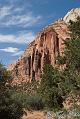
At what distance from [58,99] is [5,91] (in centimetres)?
3217

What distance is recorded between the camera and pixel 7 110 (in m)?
31.9

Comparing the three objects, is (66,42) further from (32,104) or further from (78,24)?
(32,104)

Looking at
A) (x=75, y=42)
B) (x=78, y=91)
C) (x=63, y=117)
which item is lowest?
(x=63, y=117)

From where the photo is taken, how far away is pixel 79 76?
39406 millimetres

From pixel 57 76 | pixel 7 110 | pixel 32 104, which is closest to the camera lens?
pixel 7 110

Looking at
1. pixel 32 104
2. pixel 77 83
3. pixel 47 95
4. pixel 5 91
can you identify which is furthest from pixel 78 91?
pixel 32 104

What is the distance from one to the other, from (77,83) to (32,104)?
41078 millimetres

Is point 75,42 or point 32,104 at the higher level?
point 75,42

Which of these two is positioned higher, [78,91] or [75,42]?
[75,42]

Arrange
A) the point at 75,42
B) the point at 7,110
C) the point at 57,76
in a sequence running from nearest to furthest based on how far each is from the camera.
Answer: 1. the point at 7,110
2. the point at 75,42
3. the point at 57,76

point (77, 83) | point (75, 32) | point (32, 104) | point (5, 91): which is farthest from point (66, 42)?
point (32, 104)

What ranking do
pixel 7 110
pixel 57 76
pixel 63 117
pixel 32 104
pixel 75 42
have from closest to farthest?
pixel 7 110
pixel 63 117
pixel 75 42
pixel 57 76
pixel 32 104

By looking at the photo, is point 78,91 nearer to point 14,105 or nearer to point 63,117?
point 63,117

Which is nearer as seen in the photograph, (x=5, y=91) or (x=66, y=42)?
(x=5, y=91)
